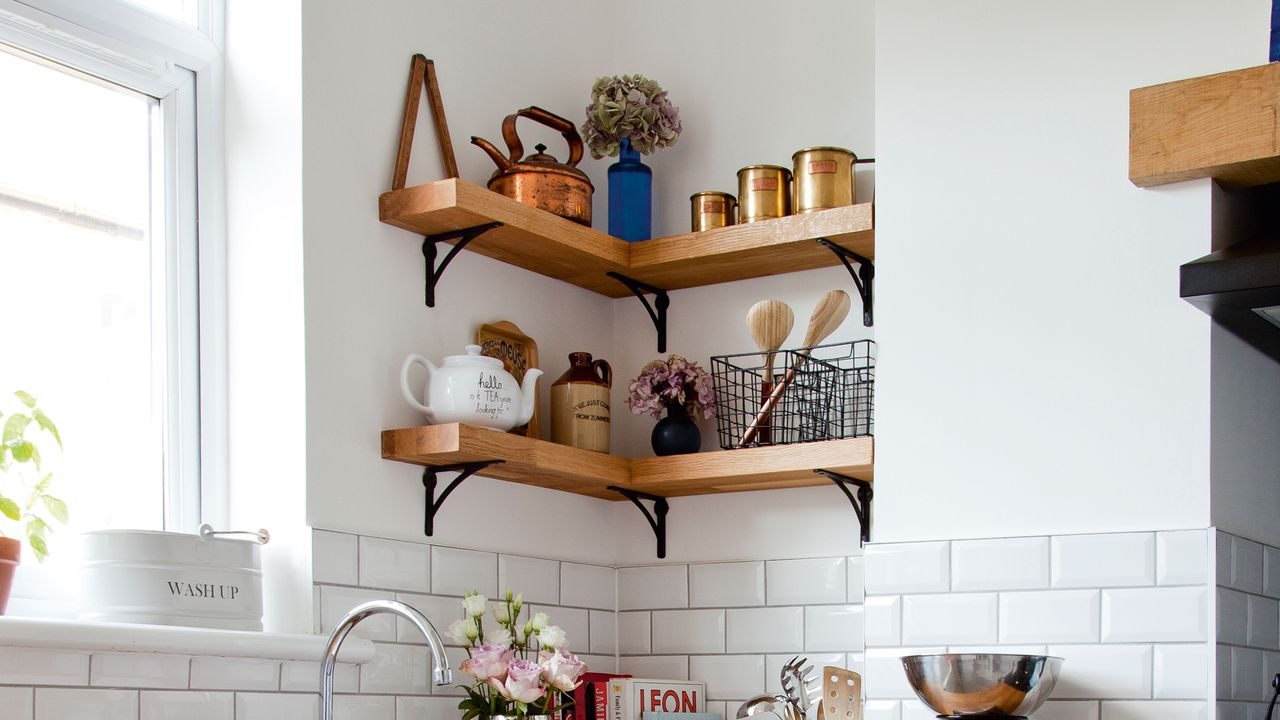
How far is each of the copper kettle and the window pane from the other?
2.11 ft

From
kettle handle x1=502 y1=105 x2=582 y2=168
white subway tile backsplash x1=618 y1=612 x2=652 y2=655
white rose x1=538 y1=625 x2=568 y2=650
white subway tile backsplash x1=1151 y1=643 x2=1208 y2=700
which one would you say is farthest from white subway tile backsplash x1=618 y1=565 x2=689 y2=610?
white subway tile backsplash x1=1151 y1=643 x2=1208 y2=700

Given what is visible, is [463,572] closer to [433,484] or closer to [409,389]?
[433,484]

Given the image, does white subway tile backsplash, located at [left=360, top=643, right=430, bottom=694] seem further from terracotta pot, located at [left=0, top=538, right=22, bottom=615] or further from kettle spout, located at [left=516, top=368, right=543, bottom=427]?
terracotta pot, located at [left=0, top=538, right=22, bottom=615]

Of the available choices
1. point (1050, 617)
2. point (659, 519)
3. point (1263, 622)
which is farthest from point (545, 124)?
point (1263, 622)

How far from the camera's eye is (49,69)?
2.35 metres

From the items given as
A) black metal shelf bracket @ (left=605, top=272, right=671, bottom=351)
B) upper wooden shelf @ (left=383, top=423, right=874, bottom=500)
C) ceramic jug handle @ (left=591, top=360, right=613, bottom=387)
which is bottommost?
upper wooden shelf @ (left=383, top=423, right=874, bottom=500)

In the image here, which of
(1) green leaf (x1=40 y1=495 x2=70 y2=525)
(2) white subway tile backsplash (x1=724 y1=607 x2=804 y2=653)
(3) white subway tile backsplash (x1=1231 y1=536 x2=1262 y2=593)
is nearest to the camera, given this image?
(3) white subway tile backsplash (x1=1231 y1=536 x2=1262 y2=593)

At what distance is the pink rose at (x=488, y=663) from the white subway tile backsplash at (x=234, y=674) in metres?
0.32

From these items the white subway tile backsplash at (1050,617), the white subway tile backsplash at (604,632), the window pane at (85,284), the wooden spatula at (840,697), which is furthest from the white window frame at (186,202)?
the white subway tile backsplash at (1050,617)

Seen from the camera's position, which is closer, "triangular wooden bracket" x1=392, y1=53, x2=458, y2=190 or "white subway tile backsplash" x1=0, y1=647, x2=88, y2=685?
"white subway tile backsplash" x1=0, y1=647, x2=88, y2=685

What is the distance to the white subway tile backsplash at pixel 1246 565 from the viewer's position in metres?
2.11

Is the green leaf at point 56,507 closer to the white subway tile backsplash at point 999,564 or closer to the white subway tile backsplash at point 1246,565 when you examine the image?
the white subway tile backsplash at point 999,564

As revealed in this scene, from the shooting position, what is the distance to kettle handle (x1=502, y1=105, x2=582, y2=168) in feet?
9.08

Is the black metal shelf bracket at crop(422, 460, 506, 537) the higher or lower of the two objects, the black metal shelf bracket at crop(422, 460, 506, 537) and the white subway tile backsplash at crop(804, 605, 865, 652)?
the higher
